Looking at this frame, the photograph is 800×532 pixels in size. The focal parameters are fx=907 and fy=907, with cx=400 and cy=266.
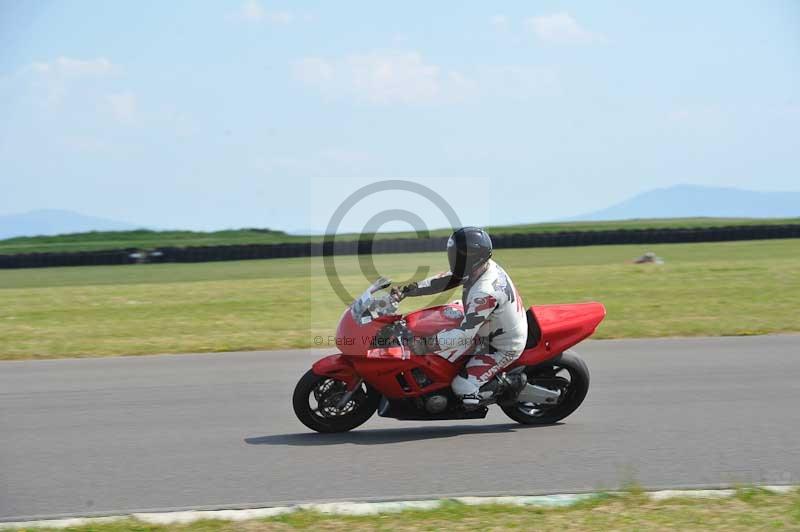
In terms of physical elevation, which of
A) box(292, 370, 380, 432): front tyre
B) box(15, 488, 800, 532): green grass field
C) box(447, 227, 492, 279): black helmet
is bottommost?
box(15, 488, 800, 532): green grass field

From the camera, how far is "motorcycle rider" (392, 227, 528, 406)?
6.95m

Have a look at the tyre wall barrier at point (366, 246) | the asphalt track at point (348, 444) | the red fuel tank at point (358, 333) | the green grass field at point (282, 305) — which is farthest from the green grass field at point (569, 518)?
the tyre wall barrier at point (366, 246)

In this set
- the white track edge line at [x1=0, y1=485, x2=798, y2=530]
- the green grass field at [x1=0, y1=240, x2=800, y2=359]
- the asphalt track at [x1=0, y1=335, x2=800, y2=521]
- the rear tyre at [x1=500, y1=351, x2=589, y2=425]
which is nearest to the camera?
the white track edge line at [x1=0, y1=485, x2=798, y2=530]

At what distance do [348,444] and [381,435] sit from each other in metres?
0.40

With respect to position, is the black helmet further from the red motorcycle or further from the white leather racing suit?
the red motorcycle

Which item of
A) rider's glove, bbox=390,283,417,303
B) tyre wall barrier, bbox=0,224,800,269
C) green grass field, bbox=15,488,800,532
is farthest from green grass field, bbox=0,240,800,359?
green grass field, bbox=15,488,800,532

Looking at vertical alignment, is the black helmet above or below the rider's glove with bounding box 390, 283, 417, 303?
above

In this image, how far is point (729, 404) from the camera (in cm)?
788

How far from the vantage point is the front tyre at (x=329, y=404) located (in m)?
7.05

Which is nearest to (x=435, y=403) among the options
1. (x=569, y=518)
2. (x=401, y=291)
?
(x=401, y=291)

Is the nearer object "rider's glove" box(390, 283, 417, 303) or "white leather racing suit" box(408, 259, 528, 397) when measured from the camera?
"rider's glove" box(390, 283, 417, 303)

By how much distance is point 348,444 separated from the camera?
680 centimetres

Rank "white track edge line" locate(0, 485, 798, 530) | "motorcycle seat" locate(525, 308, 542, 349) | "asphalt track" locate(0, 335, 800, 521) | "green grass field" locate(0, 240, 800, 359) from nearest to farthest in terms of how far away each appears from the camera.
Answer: "white track edge line" locate(0, 485, 798, 530)
"asphalt track" locate(0, 335, 800, 521)
"motorcycle seat" locate(525, 308, 542, 349)
"green grass field" locate(0, 240, 800, 359)

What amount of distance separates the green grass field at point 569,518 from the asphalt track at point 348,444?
41cm
